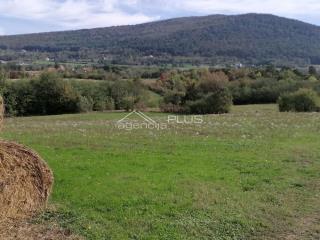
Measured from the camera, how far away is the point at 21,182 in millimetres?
8586

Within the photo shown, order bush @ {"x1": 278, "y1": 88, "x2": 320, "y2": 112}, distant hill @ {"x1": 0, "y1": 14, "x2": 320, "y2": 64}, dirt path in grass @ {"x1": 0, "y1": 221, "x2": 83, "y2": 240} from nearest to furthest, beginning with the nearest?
1. dirt path in grass @ {"x1": 0, "y1": 221, "x2": 83, "y2": 240}
2. bush @ {"x1": 278, "y1": 88, "x2": 320, "y2": 112}
3. distant hill @ {"x1": 0, "y1": 14, "x2": 320, "y2": 64}

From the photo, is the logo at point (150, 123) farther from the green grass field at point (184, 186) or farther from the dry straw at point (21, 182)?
the dry straw at point (21, 182)

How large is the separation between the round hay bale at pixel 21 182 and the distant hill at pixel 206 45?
14253cm

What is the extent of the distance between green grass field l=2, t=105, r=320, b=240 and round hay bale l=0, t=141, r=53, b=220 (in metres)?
0.40

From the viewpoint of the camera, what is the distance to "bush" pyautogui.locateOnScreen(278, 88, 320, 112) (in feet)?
148

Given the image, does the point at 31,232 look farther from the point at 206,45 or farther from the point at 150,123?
the point at 206,45

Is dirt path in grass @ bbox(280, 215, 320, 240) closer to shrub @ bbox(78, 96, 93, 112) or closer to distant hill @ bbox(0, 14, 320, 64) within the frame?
shrub @ bbox(78, 96, 93, 112)

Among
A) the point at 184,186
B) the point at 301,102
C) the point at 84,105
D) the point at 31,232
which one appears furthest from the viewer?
the point at 84,105

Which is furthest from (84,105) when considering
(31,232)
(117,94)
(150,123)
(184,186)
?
(31,232)

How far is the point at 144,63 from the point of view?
156 m

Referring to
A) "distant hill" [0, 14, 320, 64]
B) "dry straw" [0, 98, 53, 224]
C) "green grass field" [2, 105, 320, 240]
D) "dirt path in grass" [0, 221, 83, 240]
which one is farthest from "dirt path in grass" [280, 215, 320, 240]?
"distant hill" [0, 14, 320, 64]

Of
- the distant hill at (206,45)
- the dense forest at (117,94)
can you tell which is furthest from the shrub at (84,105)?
the distant hill at (206,45)

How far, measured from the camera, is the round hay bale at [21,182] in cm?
823

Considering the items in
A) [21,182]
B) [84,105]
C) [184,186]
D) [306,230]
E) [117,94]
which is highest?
[21,182]
